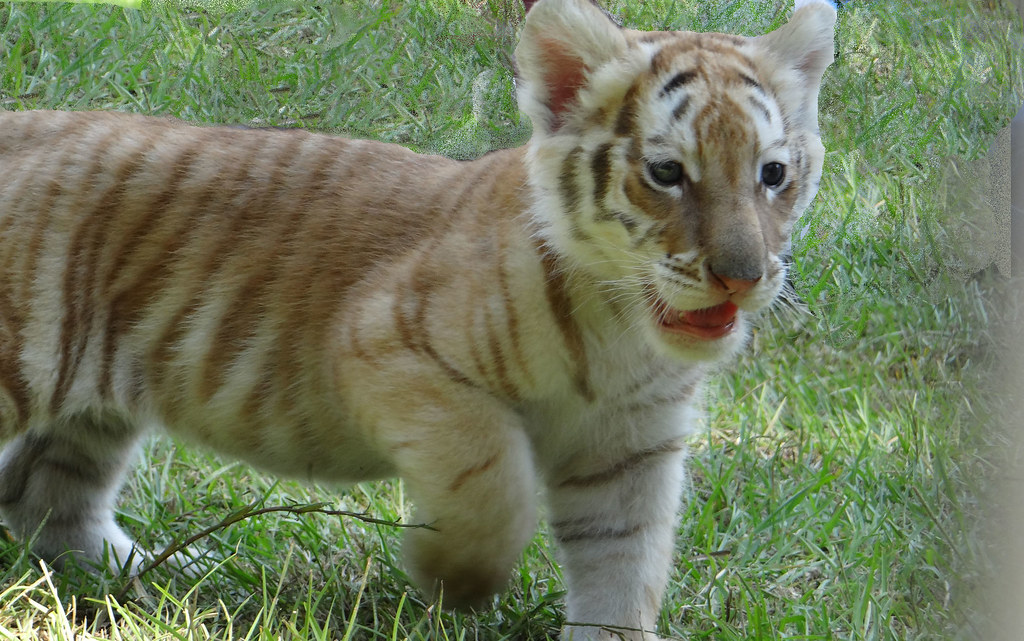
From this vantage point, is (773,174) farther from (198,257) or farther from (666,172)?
(198,257)

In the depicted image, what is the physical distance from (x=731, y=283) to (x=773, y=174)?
308mm

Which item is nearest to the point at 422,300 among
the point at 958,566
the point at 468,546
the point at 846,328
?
the point at 468,546

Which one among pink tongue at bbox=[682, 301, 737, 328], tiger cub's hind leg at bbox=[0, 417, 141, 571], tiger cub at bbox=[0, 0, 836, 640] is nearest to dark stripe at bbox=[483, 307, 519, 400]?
tiger cub at bbox=[0, 0, 836, 640]

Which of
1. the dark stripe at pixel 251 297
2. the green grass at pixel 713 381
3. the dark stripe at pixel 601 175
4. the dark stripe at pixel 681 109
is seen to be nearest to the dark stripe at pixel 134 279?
the dark stripe at pixel 251 297

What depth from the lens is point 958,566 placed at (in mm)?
1389

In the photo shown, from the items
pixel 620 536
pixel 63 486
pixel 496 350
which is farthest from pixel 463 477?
pixel 63 486

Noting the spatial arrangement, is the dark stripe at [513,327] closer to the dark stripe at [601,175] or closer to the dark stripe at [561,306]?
the dark stripe at [561,306]

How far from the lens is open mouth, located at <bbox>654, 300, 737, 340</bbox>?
262 centimetres

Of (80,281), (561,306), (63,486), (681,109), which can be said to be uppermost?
(681,109)

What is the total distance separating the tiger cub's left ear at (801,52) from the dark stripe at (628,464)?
898 millimetres

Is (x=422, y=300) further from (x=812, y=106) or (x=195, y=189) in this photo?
(x=812, y=106)

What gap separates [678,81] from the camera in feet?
8.60

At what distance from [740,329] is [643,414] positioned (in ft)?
1.39

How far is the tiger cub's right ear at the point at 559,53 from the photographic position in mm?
2672
